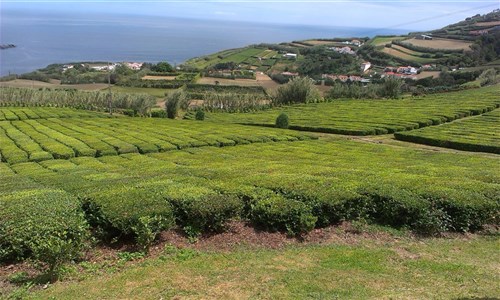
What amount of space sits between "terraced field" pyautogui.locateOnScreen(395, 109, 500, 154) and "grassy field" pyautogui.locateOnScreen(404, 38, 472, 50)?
96.8 metres

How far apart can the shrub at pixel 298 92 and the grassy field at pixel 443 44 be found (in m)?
66.0

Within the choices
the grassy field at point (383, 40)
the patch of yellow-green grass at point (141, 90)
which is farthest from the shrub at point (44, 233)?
the grassy field at point (383, 40)

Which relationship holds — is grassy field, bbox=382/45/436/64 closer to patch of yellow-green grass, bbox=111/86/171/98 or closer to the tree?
the tree

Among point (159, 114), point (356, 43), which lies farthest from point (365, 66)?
point (159, 114)

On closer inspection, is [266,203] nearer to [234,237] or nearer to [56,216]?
[234,237]

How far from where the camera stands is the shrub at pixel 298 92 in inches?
3354

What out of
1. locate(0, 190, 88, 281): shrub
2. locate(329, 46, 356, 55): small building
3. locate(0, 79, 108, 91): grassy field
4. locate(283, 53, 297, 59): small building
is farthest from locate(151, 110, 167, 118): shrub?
locate(329, 46, 356, 55): small building

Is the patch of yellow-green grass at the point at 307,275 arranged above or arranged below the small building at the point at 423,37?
below

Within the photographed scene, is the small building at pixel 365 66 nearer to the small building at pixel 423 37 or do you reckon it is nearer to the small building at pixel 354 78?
the small building at pixel 354 78

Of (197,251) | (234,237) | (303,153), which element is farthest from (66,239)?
(303,153)

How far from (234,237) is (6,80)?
4827 inches

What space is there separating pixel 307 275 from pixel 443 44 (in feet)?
472

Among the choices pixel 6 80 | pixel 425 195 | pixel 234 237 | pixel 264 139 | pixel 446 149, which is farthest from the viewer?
pixel 6 80

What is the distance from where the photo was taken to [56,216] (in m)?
9.54
